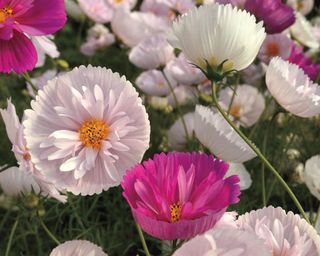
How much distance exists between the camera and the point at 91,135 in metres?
0.64

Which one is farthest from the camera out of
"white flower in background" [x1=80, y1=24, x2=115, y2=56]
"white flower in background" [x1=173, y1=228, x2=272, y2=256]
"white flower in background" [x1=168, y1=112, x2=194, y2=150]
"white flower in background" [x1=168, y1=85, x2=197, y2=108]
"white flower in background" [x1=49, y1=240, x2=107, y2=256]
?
"white flower in background" [x1=80, y1=24, x2=115, y2=56]

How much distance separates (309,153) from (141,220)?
779mm

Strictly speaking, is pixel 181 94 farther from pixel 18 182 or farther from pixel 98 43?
pixel 18 182

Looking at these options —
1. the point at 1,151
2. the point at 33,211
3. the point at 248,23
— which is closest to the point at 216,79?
the point at 248,23

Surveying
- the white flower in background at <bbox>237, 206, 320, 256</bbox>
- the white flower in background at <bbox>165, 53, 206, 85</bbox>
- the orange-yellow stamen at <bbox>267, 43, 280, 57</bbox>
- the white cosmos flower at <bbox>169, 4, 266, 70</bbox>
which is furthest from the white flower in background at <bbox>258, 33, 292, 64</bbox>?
the white flower in background at <bbox>237, 206, 320, 256</bbox>

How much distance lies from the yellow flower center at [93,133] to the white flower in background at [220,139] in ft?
0.53

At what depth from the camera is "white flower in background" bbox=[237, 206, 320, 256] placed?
0.54 metres

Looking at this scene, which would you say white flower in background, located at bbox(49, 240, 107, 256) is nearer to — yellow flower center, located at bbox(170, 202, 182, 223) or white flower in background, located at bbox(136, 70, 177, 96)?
yellow flower center, located at bbox(170, 202, 182, 223)

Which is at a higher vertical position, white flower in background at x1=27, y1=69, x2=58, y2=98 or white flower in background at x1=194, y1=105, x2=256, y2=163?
white flower in background at x1=194, y1=105, x2=256, y2=163

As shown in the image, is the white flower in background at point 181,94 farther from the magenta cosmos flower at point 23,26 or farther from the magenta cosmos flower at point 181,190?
the magenta cosmos flower at point 181,190

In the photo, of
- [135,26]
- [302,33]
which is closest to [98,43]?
[135,26]

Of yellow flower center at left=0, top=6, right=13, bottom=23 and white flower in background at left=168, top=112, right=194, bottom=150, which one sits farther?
white flower in background at left=168, top=112, right=194, bottom=150

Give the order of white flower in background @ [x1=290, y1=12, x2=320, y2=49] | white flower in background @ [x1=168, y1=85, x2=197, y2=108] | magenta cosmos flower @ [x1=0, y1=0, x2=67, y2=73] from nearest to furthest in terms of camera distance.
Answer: magenta cosmos flower @ [x1=0, y1=0, x2=67, y2=73], white flower in background @ [x1=168, y1=85, x2=197, y2=108], white flower in background @ [x1=290, y1=12, x2=320, y2=49]

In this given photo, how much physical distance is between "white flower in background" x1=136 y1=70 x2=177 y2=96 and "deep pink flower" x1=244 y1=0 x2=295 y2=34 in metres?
0.29
